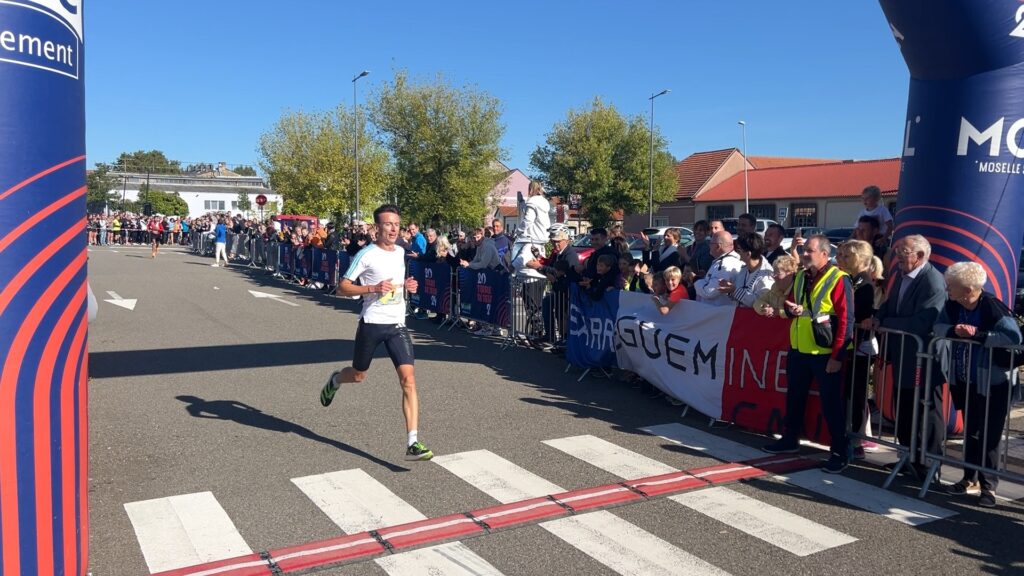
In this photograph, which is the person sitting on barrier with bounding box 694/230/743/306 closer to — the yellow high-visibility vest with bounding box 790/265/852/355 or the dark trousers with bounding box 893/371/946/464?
the yellow high-visibility vest with bounding box 790/265/852/355

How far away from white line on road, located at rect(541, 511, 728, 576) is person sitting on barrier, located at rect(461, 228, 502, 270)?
8.61 m

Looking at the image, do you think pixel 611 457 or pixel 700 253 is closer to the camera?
pixel 611 457

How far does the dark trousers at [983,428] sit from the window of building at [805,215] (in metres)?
47.2

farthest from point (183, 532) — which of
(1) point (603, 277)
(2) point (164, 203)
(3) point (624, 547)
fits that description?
(2) point (164, 203)

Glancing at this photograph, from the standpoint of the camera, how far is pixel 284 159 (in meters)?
48.0

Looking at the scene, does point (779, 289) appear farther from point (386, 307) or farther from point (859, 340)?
point (386, 307)

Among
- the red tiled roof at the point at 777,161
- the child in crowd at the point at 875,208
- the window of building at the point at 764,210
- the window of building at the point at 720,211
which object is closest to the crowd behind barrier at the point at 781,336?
the child in crowd at the point at 875,208

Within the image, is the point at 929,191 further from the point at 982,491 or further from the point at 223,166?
the point at 223,166

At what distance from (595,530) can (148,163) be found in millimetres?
140269

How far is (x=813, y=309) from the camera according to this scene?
6.34m

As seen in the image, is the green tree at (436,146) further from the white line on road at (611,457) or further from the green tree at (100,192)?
the green tree at (100,192)

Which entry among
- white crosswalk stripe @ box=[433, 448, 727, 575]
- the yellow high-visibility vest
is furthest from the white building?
the yellow high-visibility vest

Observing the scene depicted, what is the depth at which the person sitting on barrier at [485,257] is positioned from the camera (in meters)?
13.6

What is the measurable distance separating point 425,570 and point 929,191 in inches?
231
